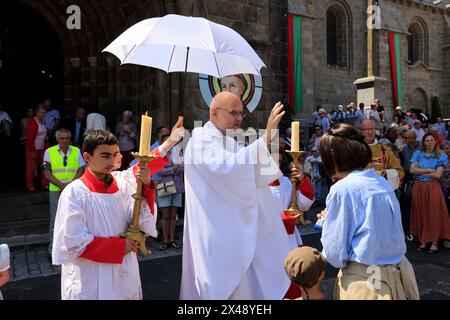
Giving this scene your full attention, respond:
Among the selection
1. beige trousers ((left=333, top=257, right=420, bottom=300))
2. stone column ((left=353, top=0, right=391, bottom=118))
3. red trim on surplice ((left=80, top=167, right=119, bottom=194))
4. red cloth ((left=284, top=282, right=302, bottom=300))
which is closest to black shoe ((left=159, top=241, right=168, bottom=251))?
red cloth ((left=284, top=282, right=302, bottom=300))

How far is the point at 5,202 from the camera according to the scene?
6.67m

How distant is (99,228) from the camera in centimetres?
231

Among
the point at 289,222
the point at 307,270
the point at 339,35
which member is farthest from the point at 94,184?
the point at 339,35

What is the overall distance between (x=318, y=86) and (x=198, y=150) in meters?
18.7

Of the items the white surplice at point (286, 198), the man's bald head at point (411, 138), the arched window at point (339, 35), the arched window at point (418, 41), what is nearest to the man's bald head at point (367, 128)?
the white surplice at point (286, 198)

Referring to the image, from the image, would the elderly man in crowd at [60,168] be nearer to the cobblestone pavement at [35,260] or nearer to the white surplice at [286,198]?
the cobblestone pavement at [35,260]

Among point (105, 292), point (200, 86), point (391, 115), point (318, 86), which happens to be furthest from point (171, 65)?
point (318, 86)

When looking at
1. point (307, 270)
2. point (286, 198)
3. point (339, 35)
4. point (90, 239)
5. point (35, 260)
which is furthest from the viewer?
point (339, 35)

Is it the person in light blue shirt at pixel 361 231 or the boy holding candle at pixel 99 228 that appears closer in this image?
the person in light blue shirt at pixel 361 231

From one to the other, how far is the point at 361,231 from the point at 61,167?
15.3ft

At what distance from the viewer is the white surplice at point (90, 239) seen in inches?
86.4

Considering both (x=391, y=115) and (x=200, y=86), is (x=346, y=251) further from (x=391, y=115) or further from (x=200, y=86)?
(x=391, y=115)

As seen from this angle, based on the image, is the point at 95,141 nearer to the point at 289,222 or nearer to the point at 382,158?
the point at 289,222

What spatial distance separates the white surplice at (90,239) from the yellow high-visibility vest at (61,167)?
3.52m
